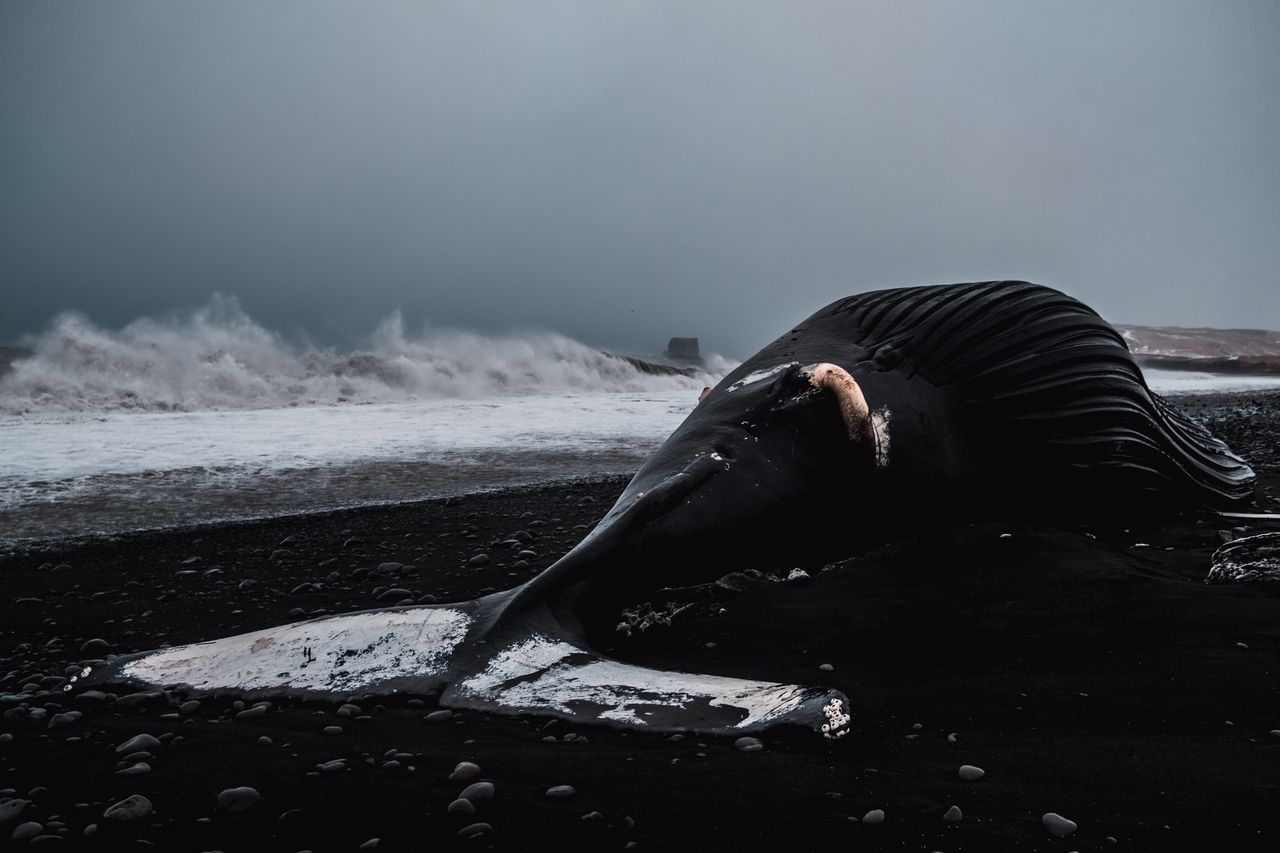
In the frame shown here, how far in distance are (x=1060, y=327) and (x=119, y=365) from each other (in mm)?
18110

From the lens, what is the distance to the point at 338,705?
8.70 feet

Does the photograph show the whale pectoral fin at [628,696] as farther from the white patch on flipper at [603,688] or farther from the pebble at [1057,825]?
the pebble at [1057,825]

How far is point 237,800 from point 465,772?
20.1 inches

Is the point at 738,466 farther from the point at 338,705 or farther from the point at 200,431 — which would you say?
the point at 200,431

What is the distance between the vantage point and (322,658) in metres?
2.84

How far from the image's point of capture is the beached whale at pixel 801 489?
2.66 meters

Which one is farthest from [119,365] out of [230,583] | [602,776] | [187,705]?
[602,776]

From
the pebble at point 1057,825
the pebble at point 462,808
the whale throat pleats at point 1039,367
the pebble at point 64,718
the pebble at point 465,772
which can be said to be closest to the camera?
the pebble at point 1057,825

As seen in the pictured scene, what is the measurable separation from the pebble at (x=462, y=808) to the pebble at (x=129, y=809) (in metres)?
0.70

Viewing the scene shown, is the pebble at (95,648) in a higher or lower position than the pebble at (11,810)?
lower

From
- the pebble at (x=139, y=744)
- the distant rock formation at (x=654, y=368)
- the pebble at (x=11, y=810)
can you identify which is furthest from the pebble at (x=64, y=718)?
the distant rock formation at (x=654, y=368)

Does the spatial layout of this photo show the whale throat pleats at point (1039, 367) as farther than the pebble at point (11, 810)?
Yes

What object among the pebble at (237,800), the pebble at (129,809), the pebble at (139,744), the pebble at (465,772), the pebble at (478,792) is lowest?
the pebble at (139,744)

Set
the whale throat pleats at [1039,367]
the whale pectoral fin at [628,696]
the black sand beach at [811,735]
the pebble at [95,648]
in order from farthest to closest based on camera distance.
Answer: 1. the whale throat pleats at [1039,367]
2. the pebble at [95,648]
3. the whale pectoral fin at [628,696]
4. the black sand beach at [811,735]
